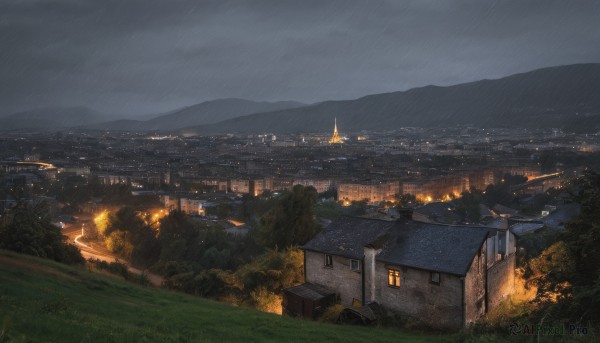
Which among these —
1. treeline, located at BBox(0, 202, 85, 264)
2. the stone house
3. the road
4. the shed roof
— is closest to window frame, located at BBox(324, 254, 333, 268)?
the stone house

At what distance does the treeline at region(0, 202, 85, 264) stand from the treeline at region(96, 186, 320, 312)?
16.7 feet

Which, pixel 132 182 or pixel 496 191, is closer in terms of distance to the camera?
pixel 496 191

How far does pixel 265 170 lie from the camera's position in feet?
398

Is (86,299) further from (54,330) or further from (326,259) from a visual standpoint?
(326,259)

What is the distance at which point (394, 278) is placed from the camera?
59.7 feet

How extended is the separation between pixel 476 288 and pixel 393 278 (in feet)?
9.34

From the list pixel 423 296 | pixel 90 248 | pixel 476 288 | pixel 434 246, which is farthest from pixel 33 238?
pixel 476 288

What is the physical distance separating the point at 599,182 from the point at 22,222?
23.3m

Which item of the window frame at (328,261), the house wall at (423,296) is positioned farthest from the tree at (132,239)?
the house wall at (423,296)

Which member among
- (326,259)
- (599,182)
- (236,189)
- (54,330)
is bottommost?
(236,189)

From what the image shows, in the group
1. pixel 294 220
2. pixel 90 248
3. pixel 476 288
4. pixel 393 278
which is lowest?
pixel 90 248

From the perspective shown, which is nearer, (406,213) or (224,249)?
(406,213)

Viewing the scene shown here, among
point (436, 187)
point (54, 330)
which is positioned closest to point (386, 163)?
point (436, 187)

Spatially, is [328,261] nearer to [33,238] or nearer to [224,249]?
[33,238]
